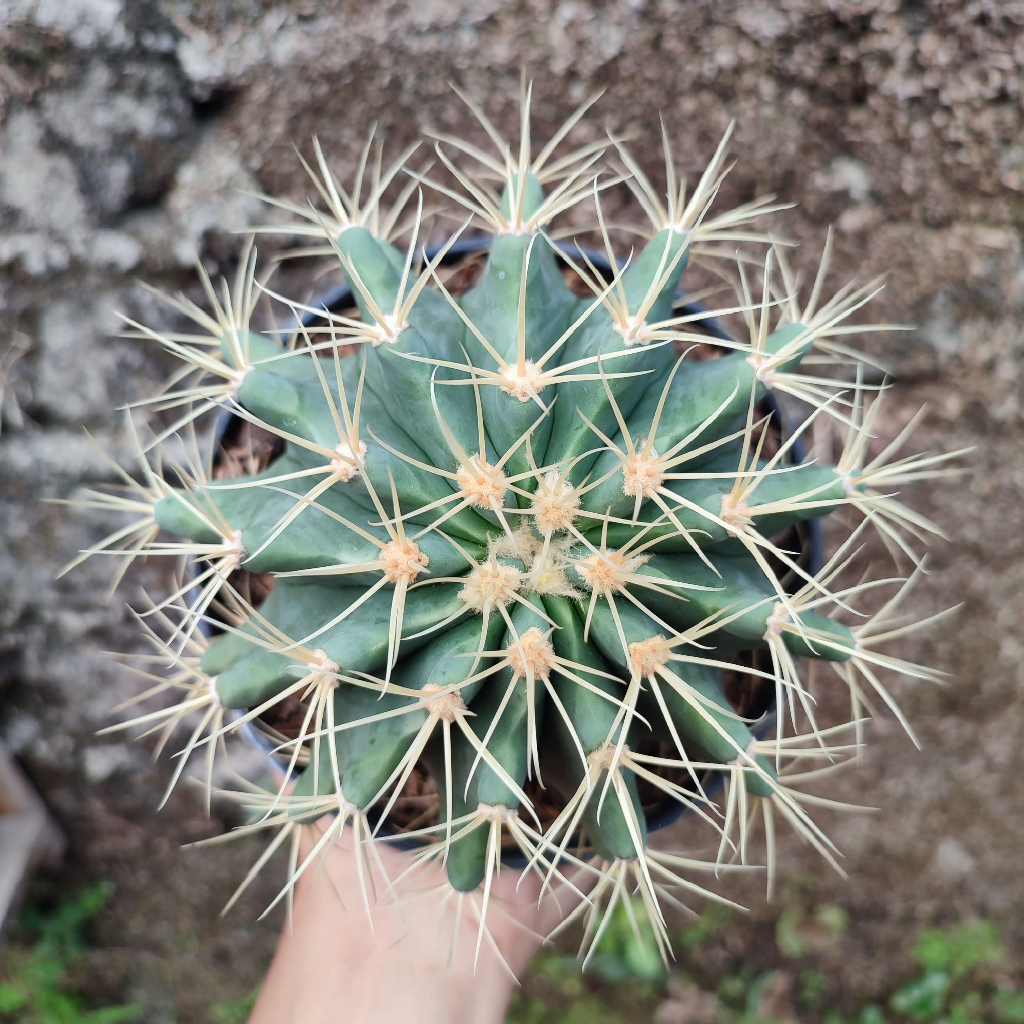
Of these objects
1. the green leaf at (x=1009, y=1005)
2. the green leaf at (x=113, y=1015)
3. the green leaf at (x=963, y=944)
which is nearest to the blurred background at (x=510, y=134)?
the green leaf at (x=963, y=944)

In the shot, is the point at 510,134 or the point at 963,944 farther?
the point at 963,944

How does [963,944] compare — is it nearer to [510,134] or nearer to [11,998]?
[510,134]

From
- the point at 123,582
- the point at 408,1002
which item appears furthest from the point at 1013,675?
the point at 123,582

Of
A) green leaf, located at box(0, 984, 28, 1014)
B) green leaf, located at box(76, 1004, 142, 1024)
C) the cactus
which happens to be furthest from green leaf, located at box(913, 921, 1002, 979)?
green leaf, located at box(0, 984, 28, 1014)

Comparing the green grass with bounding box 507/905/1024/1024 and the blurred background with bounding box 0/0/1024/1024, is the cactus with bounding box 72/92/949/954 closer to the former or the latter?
the blurred background with bounding box 0/0/1024/1024

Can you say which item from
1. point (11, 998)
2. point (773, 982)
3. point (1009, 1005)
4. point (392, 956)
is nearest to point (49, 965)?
point (11, 998)

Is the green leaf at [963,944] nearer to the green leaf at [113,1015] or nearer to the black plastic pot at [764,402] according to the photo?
the black plastic pot at [764,402]
